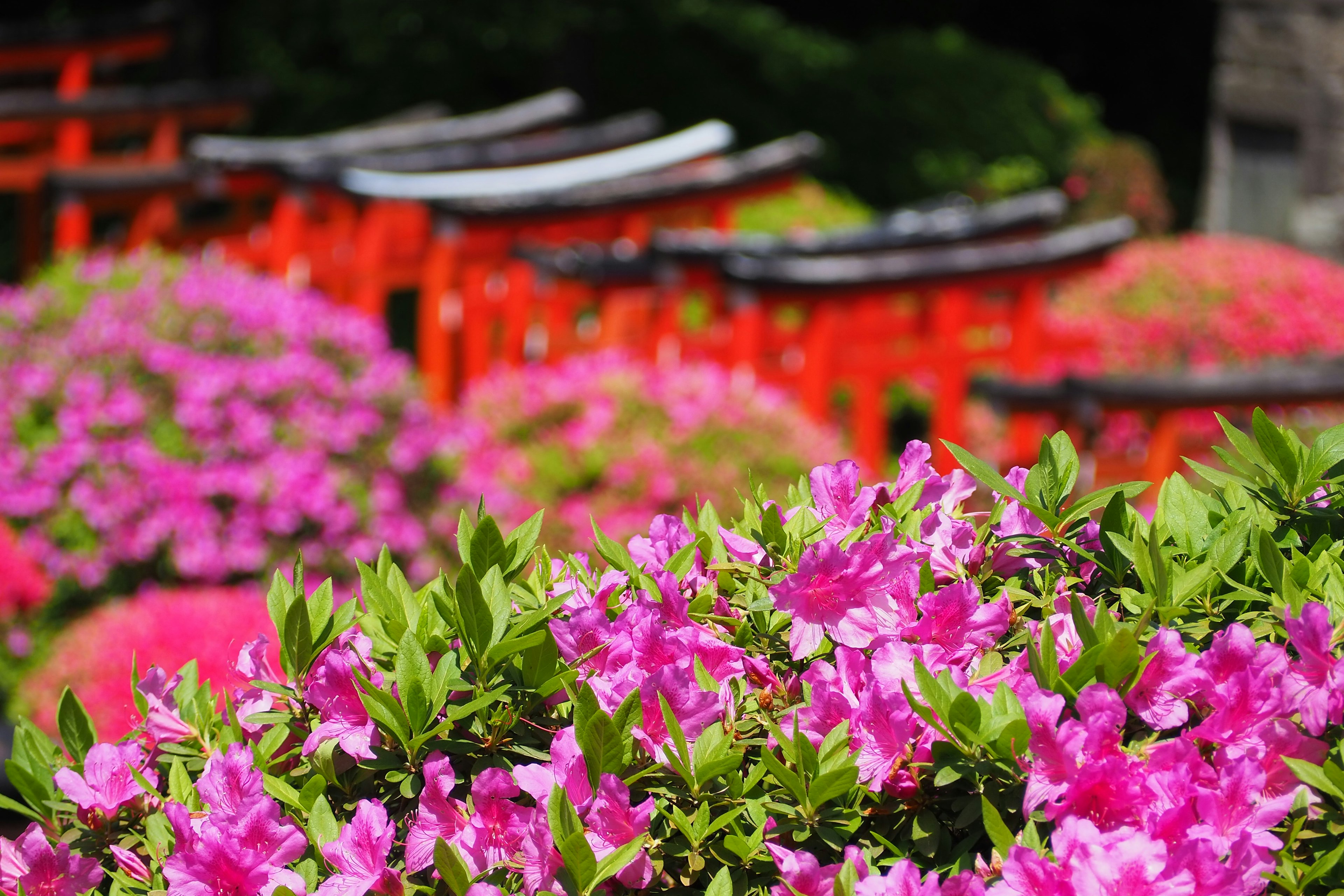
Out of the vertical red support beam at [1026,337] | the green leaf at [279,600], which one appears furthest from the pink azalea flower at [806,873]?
the vertical red support beam at [1026,337]

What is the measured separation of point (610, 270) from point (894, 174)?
37.8ft

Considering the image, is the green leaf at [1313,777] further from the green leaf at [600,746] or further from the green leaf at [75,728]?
the green leaf at [75,728]

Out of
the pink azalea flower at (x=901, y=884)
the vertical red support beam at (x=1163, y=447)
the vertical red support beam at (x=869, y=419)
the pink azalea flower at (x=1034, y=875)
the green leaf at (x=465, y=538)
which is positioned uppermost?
the green leaf at (x=465, y=538)

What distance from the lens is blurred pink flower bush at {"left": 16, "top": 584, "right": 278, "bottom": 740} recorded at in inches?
152

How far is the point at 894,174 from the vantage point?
→ 1822cm

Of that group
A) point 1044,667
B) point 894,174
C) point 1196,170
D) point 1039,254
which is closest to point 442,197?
point 1039,254

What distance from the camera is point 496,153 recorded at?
10273 millimetres

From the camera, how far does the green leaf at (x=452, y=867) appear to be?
1141mm

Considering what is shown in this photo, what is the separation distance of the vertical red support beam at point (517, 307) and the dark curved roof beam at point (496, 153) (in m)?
1.19

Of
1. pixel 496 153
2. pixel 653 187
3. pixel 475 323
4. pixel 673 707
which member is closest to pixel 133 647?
pixel 673 707

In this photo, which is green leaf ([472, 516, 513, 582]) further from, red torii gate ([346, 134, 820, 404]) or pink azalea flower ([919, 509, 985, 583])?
red torii gate ([346, 134, 820, 404])

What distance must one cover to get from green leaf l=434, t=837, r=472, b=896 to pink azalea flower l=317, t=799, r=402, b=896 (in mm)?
56

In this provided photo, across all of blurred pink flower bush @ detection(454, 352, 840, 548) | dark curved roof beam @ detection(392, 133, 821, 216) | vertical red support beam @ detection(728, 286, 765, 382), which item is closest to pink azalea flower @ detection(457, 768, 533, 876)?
blurred pink flower bush @ detection(454, 352, 840, 548)

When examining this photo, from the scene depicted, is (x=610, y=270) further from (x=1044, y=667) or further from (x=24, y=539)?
(x=1044, y=667)
